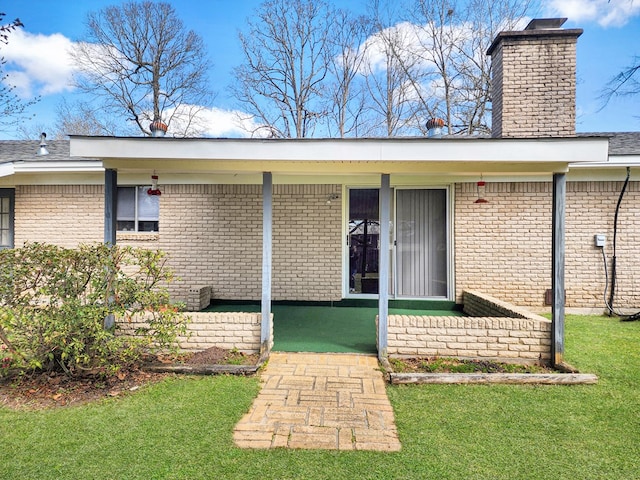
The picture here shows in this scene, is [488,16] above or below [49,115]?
above

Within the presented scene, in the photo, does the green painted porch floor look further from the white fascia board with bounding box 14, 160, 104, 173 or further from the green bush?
the white fascia board with bounding box 14, 160, 104, 173

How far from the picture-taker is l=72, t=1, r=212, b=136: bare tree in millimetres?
18359

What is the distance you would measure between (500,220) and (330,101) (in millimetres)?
13205

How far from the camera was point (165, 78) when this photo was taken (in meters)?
19.3

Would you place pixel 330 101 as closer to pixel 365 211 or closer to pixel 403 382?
pixel 365 211

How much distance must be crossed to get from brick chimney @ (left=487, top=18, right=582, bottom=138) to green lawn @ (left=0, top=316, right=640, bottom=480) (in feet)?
15.8

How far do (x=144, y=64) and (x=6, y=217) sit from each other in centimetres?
1450

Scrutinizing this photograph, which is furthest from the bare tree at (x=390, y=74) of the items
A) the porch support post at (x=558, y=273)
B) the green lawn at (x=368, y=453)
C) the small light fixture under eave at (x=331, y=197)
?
the green lawn at (x=368, y=453)

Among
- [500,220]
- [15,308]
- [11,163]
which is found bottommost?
[15,308]

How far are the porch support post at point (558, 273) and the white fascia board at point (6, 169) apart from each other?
8.88 metres

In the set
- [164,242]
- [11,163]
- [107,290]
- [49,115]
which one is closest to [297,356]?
[107,290]

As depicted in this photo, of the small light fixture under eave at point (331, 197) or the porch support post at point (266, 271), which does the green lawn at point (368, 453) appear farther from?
the small light fixture under eave at point (331, 197)

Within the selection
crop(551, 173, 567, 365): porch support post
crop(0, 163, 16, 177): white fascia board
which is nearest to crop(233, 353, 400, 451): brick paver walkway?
crop(551, 173, 567, 365): porch support post

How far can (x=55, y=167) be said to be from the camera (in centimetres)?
687
